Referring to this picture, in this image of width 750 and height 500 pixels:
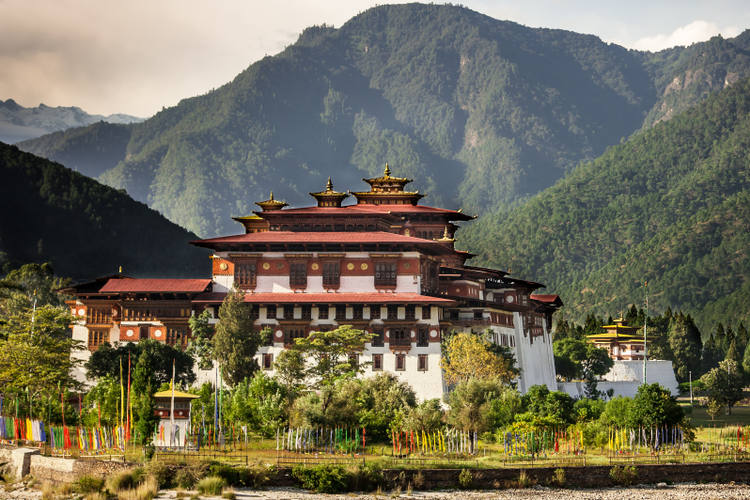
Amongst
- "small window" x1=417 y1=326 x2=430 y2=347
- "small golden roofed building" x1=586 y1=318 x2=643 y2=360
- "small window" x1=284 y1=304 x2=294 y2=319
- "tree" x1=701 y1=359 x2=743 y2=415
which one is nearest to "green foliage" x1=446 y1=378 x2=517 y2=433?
"small window" x1=417 y1=326 x2=430 y2=347

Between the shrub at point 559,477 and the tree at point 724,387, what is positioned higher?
the tree at point 724,387

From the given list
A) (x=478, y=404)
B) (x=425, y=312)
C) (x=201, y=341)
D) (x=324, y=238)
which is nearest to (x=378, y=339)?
(x=425, y=312)

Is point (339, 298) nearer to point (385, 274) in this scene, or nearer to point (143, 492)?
point (385, 274)

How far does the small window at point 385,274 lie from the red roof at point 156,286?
13067 mm

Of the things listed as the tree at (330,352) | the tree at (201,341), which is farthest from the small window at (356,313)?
the tree at (201,341)

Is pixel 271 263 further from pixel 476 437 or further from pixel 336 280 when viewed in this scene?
pixel 476 437

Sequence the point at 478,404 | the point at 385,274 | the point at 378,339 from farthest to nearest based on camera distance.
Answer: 1. the point at 385,274
2. the point at 378,339
3. the point at 478,404

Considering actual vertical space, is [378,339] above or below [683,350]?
below

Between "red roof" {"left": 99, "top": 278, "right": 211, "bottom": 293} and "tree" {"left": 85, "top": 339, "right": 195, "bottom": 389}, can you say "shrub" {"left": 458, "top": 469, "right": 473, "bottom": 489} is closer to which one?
"tree" {"left": 85, "top": 339, "right": 195, "bottom": 389}

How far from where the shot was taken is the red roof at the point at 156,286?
87375mm

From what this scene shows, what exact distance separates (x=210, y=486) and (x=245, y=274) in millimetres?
36117

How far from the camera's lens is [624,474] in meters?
60.7

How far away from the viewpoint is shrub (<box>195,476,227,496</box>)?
5347 cm

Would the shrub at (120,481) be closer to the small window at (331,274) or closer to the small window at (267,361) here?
the small window at (267,361)
